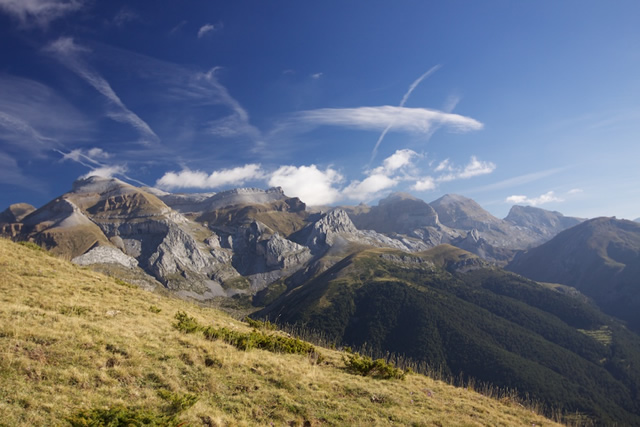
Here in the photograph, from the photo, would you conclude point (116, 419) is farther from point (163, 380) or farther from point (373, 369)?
point (373, 369)

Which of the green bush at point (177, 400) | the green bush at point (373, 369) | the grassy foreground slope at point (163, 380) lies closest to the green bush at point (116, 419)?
the grassy foreground slope at point (163, 380)

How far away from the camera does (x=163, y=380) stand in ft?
52.1

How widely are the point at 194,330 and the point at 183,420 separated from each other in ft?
40.3

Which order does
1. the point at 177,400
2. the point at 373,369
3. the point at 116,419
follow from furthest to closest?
the point at 373,369
the point at 177,400
the point at 116,419

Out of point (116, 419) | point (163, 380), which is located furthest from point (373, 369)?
point (116, 419)

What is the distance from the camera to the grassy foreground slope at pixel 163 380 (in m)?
13.1

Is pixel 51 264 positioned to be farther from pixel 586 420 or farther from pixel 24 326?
pixel 586 420

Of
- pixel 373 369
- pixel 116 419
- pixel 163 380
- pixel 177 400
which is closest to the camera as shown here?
pixel 116 419

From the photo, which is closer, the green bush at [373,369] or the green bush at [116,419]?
the green bush at [116,419]

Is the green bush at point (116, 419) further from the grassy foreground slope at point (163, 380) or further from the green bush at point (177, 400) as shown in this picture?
the green bush at point (177, 400)

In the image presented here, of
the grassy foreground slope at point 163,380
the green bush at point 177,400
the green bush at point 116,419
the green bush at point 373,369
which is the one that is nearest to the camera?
the green bush at point 116,419

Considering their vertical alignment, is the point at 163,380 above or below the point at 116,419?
below

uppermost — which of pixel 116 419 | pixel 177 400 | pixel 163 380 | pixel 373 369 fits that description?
pixel 116 419

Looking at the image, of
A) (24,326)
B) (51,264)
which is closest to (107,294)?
(51,264)
